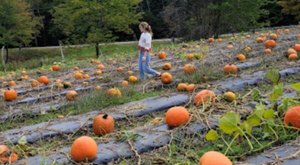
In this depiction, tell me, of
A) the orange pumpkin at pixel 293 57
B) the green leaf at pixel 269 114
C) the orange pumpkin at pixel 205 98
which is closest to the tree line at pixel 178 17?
the orange pumpkin at pixel 293 57

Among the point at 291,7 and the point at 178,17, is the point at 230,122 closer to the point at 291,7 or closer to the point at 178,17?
the point at 178,17

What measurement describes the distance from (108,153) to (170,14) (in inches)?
1172

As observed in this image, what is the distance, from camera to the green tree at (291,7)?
3375 cm

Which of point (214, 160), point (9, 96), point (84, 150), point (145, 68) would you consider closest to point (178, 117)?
point (84, 150)

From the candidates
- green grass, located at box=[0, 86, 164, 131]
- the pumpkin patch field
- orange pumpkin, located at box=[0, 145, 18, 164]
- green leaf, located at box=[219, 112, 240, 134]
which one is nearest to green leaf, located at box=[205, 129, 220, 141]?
the pumpkin patch field

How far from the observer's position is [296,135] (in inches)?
110

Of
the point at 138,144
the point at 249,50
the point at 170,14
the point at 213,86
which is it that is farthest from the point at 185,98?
the point at 170,14

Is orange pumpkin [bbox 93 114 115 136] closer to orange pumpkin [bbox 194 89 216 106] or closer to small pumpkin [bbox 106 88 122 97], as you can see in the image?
orange pumpkin [bbox 194 89 216 106]

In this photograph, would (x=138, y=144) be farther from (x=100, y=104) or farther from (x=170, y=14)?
(x=170, y=14)

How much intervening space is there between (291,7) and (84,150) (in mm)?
33807

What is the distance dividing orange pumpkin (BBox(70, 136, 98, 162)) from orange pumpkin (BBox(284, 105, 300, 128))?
1270mm

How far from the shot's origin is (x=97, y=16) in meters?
30.7

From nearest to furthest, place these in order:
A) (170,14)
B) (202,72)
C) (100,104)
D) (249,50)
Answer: (100,104) → (202,72) → (249,50) → (170,14)

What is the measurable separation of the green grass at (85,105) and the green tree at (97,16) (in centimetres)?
2400
